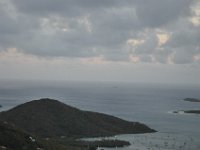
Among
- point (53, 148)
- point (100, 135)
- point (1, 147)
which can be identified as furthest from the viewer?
point (100, 135)

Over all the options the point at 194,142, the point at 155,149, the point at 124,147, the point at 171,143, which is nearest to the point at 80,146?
the point at 124,147

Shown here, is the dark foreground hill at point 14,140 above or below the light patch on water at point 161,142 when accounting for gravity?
above

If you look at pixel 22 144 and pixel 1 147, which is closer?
pixel 1 147

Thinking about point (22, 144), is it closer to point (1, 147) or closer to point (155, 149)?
point (1, 147)

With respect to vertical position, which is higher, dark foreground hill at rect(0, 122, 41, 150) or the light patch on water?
dark foreground hill at rect(0, 122, 41, 150)

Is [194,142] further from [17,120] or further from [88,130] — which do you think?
[17,120]

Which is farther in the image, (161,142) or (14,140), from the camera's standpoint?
(161,142)

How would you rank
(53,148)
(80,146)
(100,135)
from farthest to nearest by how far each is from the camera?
(100,135) → (80,146) → (53,148)

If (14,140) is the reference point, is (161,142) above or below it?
below

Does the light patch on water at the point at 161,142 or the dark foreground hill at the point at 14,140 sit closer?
the dark foreground hill at the point at 14,140

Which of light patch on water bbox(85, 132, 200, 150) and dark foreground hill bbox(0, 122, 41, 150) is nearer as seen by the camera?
dark foreground hill bbox(0, 122, 41, 150)
